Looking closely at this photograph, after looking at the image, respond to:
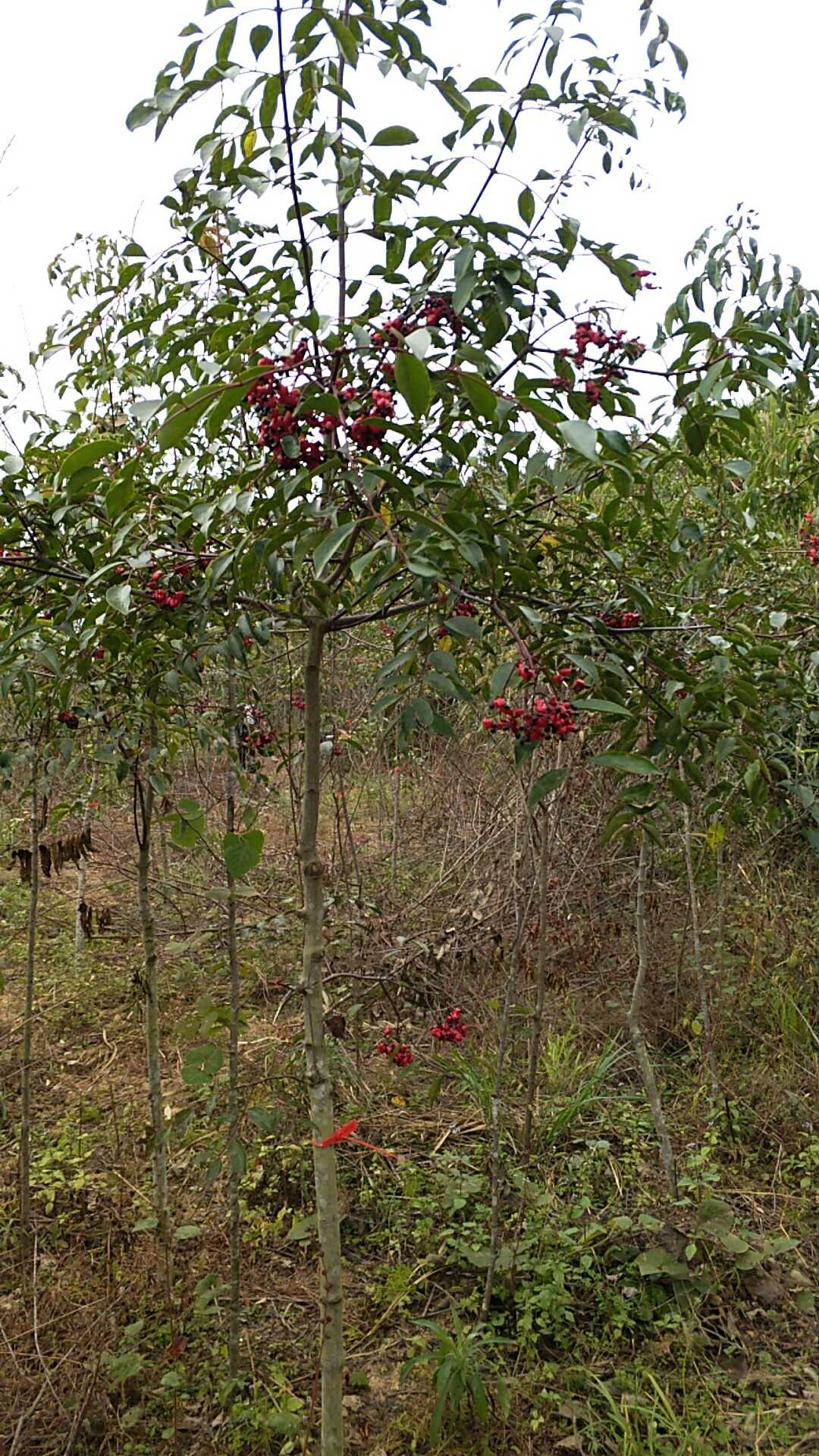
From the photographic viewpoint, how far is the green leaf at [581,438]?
2.90 feet

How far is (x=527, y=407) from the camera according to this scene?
0.99 meters

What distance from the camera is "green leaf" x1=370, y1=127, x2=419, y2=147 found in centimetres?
110

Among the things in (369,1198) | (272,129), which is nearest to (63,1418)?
(369,1198)

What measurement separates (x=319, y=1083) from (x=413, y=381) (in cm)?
110

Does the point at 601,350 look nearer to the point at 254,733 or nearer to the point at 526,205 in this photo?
the point at 526,205

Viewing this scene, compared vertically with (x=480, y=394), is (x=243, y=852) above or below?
below

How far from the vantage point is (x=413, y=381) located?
2.91 feet

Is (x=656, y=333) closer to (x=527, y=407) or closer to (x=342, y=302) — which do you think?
(x=342, y=302)

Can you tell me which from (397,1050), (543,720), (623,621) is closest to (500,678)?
(543,720)

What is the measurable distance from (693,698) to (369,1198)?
2042 millimetres

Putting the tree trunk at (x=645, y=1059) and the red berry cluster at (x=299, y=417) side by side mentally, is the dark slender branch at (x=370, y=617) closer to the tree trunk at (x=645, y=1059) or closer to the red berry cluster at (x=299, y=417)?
the red berry cluster at (x=299, y=417)

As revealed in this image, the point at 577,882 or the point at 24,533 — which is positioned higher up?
the point at 24,533

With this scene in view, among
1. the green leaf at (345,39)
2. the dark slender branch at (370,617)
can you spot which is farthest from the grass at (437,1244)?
the green leaf at (345,39)

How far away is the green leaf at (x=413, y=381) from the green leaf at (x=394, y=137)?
38 centimetres
